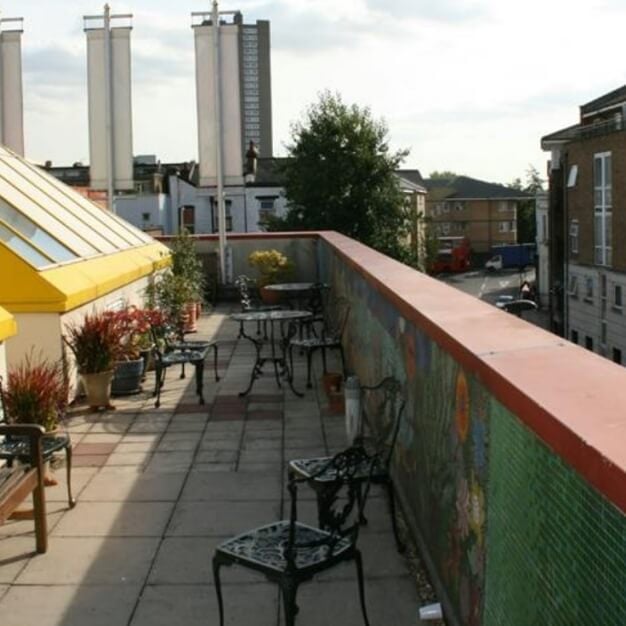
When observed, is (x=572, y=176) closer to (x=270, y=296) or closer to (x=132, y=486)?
(x=270, y=296)

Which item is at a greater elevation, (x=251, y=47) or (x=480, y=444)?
(x=251, y=47)

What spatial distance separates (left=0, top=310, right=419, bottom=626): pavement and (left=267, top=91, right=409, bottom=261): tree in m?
Result: 32.6

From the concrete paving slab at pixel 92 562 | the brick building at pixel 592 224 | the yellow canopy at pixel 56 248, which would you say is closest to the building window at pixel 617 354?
the brick building at pixel 592 224

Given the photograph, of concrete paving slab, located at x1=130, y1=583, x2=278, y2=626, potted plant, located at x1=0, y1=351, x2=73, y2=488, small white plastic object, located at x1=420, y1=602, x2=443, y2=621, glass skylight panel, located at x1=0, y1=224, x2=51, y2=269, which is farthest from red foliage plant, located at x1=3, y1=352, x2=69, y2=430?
small white plastic object, located at x1=420, y1=602, x2=443, y2=621

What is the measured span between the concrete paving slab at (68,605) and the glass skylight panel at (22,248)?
4994 mm

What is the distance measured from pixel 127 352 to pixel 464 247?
76.8 m

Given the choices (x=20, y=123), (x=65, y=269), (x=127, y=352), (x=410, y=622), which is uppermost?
(x=20, y=123)

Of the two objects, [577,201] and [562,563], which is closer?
[562,563]

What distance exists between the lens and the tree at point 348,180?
42.4 meters

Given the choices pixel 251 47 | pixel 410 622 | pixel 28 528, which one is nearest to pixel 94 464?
pixel 28 528

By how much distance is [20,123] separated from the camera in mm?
20922

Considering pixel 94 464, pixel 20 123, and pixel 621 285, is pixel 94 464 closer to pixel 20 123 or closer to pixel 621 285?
pixel 20 123

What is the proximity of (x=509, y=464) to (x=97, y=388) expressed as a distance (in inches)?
276

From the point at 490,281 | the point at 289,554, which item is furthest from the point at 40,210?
the point at 490,281
